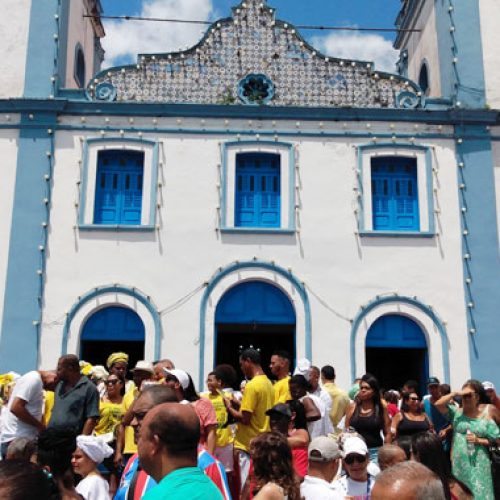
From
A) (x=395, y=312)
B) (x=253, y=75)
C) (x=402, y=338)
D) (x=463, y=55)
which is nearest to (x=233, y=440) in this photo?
(x=395, y=312)

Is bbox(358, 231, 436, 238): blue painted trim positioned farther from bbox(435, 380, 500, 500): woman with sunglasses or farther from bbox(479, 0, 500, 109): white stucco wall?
bbox(435, 380, 500, 500): woman with sunglasses

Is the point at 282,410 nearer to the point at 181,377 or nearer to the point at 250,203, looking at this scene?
the point at 181,377

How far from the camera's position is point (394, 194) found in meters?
14.3

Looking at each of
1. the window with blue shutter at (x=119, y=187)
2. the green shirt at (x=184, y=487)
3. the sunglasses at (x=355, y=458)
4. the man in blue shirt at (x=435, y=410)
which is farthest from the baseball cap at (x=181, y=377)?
the window with blue shutter at (x=119, y=187)

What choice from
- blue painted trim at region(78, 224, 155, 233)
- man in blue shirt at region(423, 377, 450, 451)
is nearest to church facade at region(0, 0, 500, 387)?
blue painted trim at region(78, 224, 155, 233)

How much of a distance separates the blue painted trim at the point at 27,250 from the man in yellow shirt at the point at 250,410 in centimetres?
690

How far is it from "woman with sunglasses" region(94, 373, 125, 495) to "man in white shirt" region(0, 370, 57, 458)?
2.37 feet

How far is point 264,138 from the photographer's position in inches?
559

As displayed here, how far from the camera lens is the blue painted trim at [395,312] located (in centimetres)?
1325

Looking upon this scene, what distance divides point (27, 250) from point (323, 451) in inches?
399

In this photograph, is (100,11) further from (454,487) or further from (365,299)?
(454,487)

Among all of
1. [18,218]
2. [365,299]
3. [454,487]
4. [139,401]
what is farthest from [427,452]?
[18,218]

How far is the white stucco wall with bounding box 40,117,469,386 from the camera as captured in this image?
13352 millimetres

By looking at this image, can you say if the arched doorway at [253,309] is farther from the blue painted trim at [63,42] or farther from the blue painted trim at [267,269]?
the blue painted trim at [63,42]
